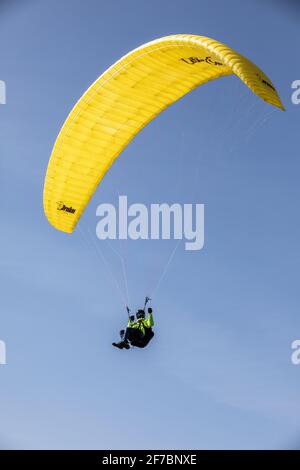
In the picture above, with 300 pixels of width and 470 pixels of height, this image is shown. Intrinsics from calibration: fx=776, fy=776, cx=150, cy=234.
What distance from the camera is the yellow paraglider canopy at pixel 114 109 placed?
61.0 ft

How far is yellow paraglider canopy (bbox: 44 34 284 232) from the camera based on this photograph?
18.6 metres

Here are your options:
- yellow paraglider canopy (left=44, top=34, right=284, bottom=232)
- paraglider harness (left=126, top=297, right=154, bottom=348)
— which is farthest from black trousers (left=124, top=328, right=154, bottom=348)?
yellow paraglider canopy (left=44, top=34, right=284, bottom=232)

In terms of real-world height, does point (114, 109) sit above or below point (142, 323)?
above

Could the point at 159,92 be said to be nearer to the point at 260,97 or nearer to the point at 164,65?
the point at 164,65

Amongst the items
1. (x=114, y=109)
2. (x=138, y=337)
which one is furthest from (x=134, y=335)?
(x=114, y=109)

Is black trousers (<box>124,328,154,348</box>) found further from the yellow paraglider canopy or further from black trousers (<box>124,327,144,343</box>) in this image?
the yellow paraglider canopy

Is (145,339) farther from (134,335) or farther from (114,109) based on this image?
(114,109)

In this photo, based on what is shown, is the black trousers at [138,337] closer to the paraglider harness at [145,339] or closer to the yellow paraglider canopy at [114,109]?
the paraglider harness at [145,339]

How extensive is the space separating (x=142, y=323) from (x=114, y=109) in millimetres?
5777

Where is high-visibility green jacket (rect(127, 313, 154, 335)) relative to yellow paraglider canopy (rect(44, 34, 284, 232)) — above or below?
below

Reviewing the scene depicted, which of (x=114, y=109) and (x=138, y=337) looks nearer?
(x=114, y=109)

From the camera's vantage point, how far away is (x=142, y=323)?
827 inches

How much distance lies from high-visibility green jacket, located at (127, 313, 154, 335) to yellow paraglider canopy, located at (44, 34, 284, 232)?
3.91 m
